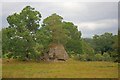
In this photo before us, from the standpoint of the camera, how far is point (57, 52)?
33000 millimetres

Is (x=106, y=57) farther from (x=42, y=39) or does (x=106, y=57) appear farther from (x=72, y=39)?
(x=42, y=39)

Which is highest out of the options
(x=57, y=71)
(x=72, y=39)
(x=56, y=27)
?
(x=56, y=27)

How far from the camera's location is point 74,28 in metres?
34.3

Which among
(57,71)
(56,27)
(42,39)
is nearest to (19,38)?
(42,39)

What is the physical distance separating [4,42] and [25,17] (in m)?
4.46

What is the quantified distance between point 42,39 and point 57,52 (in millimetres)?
2729

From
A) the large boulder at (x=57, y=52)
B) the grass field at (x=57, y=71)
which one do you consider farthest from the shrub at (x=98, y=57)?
the large boulder at (x=57, y=52)

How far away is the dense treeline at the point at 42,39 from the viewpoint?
3145cm

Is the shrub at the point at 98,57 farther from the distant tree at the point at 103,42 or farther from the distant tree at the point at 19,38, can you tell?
the distant tree at the point at 19,38

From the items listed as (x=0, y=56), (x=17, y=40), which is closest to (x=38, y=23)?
(x=17, y=40)

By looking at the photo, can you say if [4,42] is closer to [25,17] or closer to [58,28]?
[25,17]

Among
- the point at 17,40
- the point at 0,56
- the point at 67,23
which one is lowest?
the point at 0,56

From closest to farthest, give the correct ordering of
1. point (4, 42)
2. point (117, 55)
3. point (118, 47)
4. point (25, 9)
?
point (118, 47)
point (117, 55)
point (4, 42)
point (25, 9)

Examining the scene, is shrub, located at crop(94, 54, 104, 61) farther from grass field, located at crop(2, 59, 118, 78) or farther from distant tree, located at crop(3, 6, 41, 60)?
distant tree, located at crop(3, 6, 41, 60)
